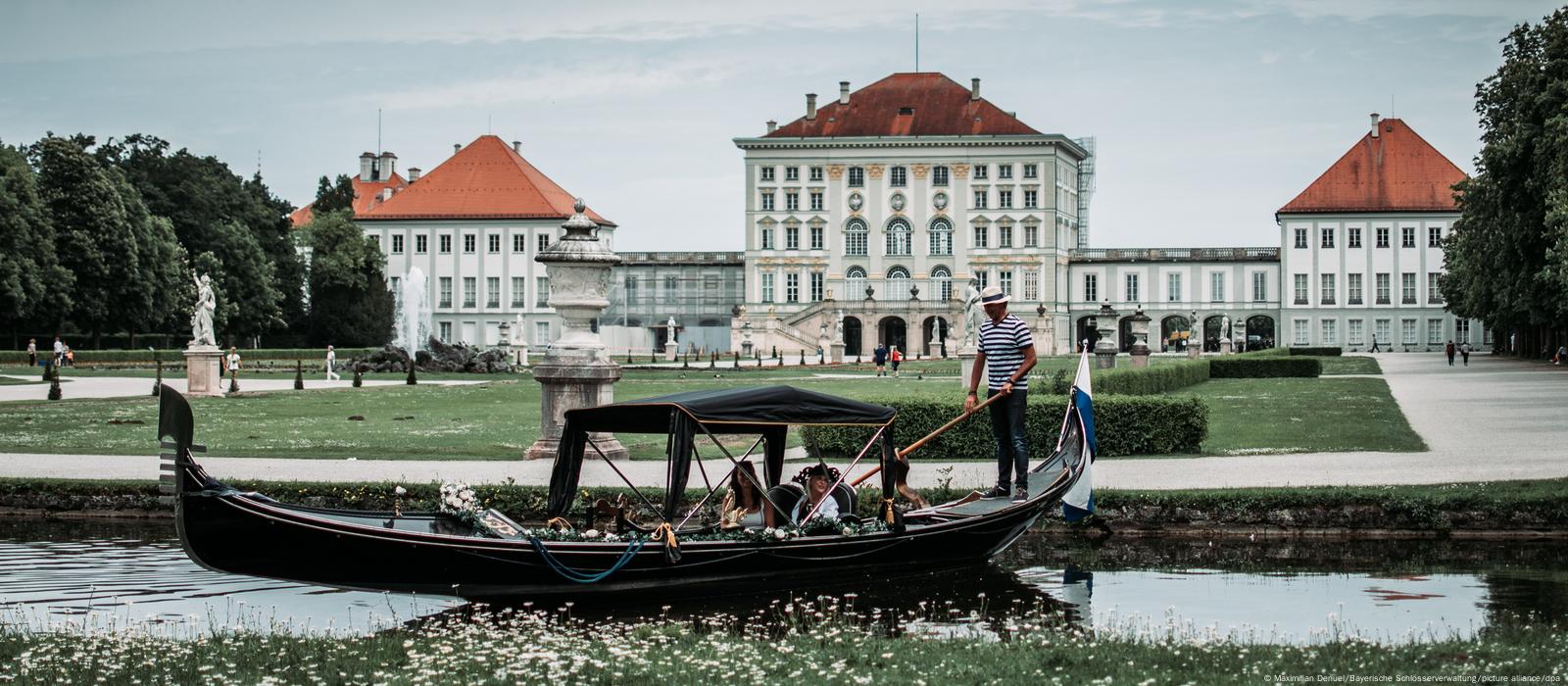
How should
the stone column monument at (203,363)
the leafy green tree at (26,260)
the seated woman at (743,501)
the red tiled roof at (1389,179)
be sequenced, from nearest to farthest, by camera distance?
→ the seated woman at (743,501), the stone column monument at (203,363), the leafy green tree at (26,260), the red tiled roof at (1389,179)

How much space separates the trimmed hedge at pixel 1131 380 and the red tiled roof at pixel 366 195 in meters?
82.0

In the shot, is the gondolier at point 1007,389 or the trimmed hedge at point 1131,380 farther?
the trimmed hedge at point 1131,380

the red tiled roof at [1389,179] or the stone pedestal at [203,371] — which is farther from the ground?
the red tiled roof at [1389,179]

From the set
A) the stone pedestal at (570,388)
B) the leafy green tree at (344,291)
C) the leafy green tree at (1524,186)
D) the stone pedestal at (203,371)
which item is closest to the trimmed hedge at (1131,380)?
the stone pedestal at (570,388)

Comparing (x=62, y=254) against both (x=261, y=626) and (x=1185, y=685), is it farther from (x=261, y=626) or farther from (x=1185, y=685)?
(x=1185, y=685)

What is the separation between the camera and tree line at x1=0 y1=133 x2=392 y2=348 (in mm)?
66312

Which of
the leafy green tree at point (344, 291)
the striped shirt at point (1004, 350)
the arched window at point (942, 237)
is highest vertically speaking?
the arched window at point (942, 237)

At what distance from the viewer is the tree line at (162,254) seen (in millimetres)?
66312

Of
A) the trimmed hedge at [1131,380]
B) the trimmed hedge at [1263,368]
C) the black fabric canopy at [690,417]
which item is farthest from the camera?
the trimmed hedge at [1263,368]

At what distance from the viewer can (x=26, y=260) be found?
63.8 meters

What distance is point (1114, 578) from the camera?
14.2 metres

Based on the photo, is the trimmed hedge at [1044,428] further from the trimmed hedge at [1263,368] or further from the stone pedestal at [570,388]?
the trimmed hedge at [1263,368]

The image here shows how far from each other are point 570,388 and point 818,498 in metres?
7.84

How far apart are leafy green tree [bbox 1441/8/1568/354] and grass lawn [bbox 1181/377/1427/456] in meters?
5.73
